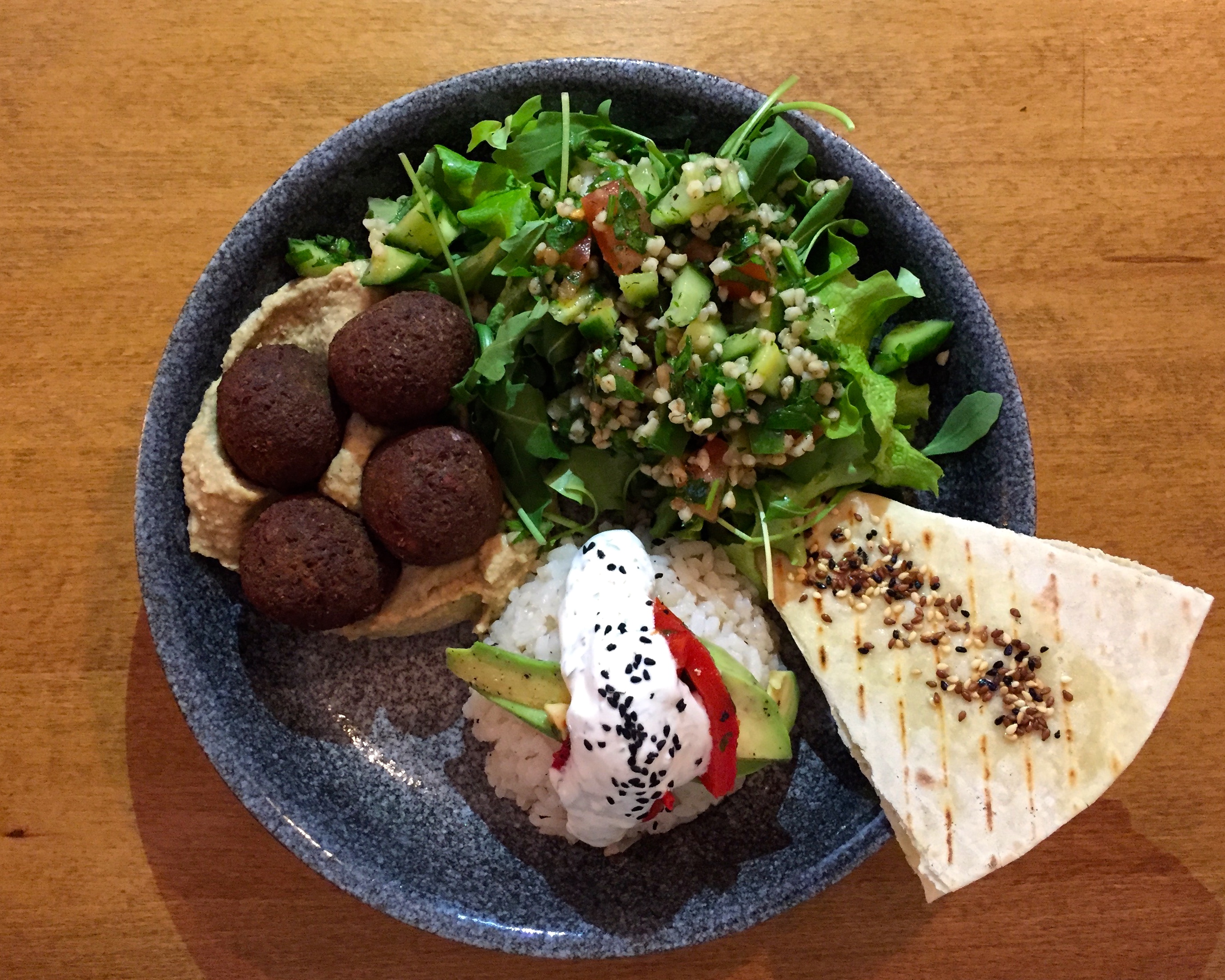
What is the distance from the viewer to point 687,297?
62.7 inches

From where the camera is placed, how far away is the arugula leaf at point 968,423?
5.63 ft

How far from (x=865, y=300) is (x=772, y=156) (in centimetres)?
34

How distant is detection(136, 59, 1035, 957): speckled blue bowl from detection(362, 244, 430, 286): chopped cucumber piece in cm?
20

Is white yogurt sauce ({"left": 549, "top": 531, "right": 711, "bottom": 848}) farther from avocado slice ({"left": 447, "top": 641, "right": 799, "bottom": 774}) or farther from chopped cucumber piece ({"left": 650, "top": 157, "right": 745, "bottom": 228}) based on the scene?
chopped cucumber piece ({"left": 650, "top": 157, "right": 745, "bottom": 228})

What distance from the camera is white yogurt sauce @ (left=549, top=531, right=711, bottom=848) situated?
1524 millimetres

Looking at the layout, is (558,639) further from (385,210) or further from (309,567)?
(385,210)

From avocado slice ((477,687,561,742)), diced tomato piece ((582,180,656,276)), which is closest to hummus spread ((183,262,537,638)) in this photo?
avocado slice ((477,687,561,742))

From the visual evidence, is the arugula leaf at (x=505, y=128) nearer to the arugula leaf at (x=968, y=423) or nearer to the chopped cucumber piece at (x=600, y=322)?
the chopped cucumber piece at (x=600, y=322)

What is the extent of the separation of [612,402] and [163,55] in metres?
1.38

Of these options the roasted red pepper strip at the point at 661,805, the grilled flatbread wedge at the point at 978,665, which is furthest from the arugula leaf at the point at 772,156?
the roasted red pepper strip at the point at 661,805

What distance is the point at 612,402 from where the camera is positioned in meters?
1.63

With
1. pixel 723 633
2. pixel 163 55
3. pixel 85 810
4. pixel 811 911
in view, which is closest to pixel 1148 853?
pixel 811 911

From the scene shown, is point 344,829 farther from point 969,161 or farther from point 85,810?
point 969,161

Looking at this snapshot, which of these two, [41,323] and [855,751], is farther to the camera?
[41,323]
